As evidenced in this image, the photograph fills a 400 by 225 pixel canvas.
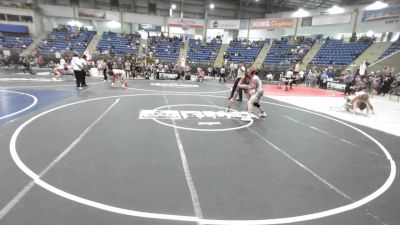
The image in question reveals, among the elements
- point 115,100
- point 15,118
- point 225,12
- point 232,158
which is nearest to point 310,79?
point 115,100

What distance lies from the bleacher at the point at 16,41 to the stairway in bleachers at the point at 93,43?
655 centimetres

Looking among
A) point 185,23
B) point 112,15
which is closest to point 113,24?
point 112,15

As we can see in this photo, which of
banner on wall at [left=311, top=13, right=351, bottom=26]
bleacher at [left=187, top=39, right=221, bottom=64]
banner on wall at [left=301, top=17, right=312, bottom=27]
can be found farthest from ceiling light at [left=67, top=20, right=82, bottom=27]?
banner on wall at [left=311, top=13, right=351, bottom=26]

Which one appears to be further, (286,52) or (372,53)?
(286,52)

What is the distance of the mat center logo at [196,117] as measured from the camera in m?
6.81

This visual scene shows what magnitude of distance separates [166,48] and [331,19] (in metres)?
20.1

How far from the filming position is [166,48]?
3472 centimetres

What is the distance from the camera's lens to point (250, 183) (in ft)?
12.6

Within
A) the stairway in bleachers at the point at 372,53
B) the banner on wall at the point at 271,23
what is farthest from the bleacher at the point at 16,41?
the stairway in bleachers at the point at 372,53

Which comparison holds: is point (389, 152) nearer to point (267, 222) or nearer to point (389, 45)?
point (267, 222)

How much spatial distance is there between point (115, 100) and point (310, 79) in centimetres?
1641

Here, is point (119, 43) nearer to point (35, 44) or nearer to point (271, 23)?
point (35, 44)

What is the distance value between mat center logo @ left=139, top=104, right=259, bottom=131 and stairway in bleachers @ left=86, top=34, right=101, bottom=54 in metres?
27.9

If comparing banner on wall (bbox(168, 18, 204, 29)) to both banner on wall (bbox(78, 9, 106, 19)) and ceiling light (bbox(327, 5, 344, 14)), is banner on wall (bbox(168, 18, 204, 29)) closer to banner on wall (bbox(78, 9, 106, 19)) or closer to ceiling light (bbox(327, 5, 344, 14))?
banner on wall (bbox(78, 9, 106, 19))
